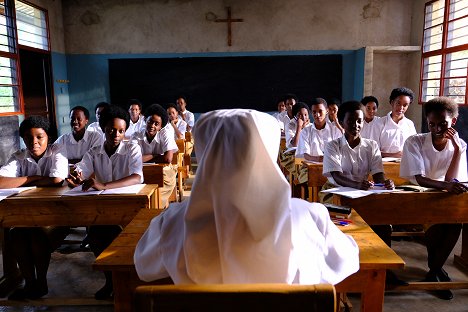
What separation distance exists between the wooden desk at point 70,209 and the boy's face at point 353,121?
1.38 meters

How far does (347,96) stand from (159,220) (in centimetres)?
698

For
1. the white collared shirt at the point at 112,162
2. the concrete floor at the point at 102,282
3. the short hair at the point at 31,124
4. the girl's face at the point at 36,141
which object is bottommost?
the concrete floor at the point at 102,282

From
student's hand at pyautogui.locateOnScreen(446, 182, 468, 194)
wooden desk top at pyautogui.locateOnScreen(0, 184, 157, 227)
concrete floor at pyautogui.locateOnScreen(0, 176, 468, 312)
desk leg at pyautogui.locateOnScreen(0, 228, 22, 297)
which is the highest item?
student's hand at pyautogui.locateOnScreen(446, 182, 468, 194)

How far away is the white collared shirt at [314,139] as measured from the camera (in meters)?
4.21

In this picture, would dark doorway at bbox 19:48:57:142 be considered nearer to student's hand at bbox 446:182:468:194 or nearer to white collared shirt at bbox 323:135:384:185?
white collared shirt at bbox 323:135:384:185

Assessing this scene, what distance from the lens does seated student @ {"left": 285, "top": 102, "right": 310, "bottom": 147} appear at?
485cm

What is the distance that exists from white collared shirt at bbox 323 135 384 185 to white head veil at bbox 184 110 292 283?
71.1 inches

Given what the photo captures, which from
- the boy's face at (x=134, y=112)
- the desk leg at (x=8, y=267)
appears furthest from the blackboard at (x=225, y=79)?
the desk leg at (x=8, y=267)

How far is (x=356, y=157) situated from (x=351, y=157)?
0.04 m

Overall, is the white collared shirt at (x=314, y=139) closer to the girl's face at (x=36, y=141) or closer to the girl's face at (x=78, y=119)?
the girl's face at (x=78, y=119)

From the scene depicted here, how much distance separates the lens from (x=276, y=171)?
1.00m

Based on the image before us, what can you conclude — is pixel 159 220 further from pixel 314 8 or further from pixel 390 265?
pixel 314 8

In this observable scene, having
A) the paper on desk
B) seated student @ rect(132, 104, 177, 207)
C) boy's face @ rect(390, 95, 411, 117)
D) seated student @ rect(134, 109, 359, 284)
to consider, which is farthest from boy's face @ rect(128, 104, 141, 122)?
seated student @ rect(134, 109, 359, 284)

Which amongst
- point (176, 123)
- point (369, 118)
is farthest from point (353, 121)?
point (176, 123)
